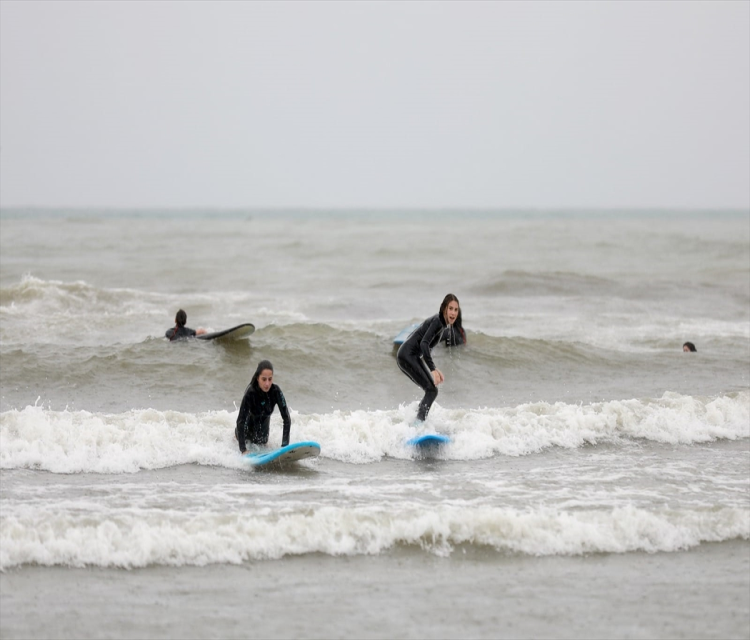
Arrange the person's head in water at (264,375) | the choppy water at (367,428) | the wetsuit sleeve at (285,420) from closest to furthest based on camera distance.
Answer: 1. the choppy water at (367,428)
2. the person's head in water at (264,375)
3. the wetsuit sleeve at (285,420)

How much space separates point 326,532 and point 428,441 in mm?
3070

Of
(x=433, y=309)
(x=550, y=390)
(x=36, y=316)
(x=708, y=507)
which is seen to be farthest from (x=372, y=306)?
(x=708, y=507)

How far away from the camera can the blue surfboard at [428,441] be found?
9.92m

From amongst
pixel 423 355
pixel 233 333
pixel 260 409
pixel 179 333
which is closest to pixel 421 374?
pixel 423 355

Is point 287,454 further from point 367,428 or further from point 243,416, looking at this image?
point 367,428

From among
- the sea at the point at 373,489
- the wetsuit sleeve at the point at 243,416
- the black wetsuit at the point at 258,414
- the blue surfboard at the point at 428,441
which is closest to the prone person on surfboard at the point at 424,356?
the sea at the point at 373,489

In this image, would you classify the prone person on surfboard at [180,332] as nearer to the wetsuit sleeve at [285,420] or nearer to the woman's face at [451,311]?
the wetsuit sleeve at [285,420]

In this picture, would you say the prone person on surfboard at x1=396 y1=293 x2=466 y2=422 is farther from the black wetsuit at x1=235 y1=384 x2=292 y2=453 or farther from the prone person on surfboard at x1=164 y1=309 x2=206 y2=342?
the prone person on surfboard at x1=164 y1=309 x2=206 y2=342

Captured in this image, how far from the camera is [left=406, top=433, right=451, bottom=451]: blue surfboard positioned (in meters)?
9.92

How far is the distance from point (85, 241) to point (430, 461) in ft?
162

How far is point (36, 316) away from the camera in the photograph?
21.3m

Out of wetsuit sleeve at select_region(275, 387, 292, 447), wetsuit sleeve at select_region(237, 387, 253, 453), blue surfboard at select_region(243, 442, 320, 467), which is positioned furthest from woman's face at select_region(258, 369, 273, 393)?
blue surfboard at select_region(243, 442, 320, 467)

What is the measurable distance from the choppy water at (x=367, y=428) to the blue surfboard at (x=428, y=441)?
0.46 ft

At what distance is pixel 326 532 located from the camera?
23.2ft
